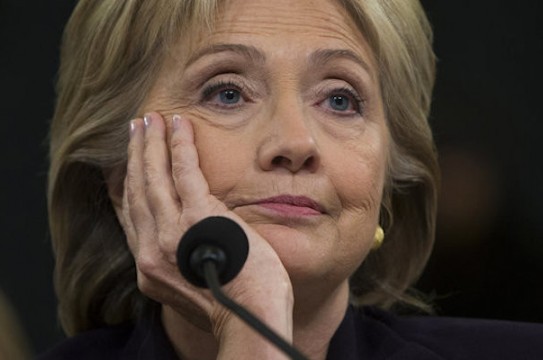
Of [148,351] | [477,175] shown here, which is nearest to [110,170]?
[148,351]

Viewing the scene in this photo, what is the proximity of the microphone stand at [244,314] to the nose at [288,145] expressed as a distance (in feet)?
2.16

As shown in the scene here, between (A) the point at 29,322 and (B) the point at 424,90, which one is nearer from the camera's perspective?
(B) the point at 424,90

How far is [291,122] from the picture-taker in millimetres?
3305

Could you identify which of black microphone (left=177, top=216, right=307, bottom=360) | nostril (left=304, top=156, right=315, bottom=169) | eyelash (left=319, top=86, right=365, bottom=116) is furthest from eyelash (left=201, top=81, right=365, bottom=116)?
black microphone (left=177, top=216, right=307, bottom=360)

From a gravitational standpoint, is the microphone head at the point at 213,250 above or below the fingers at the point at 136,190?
above

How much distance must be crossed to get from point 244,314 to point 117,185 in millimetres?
1296

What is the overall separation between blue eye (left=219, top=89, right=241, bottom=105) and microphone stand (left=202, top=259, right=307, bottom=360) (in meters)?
0.86

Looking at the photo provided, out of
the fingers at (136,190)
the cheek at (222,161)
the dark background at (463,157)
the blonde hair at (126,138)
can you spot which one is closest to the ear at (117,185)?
the blonde hair at (126,138)

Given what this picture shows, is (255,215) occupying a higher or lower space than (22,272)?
higher

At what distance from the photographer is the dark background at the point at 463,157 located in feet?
16.2

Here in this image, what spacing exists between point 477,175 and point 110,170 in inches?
67.9

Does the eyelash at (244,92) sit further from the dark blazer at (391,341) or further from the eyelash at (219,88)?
the dark blazer at (391,341)

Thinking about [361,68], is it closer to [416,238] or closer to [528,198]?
[416,238]

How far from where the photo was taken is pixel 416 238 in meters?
3.98
